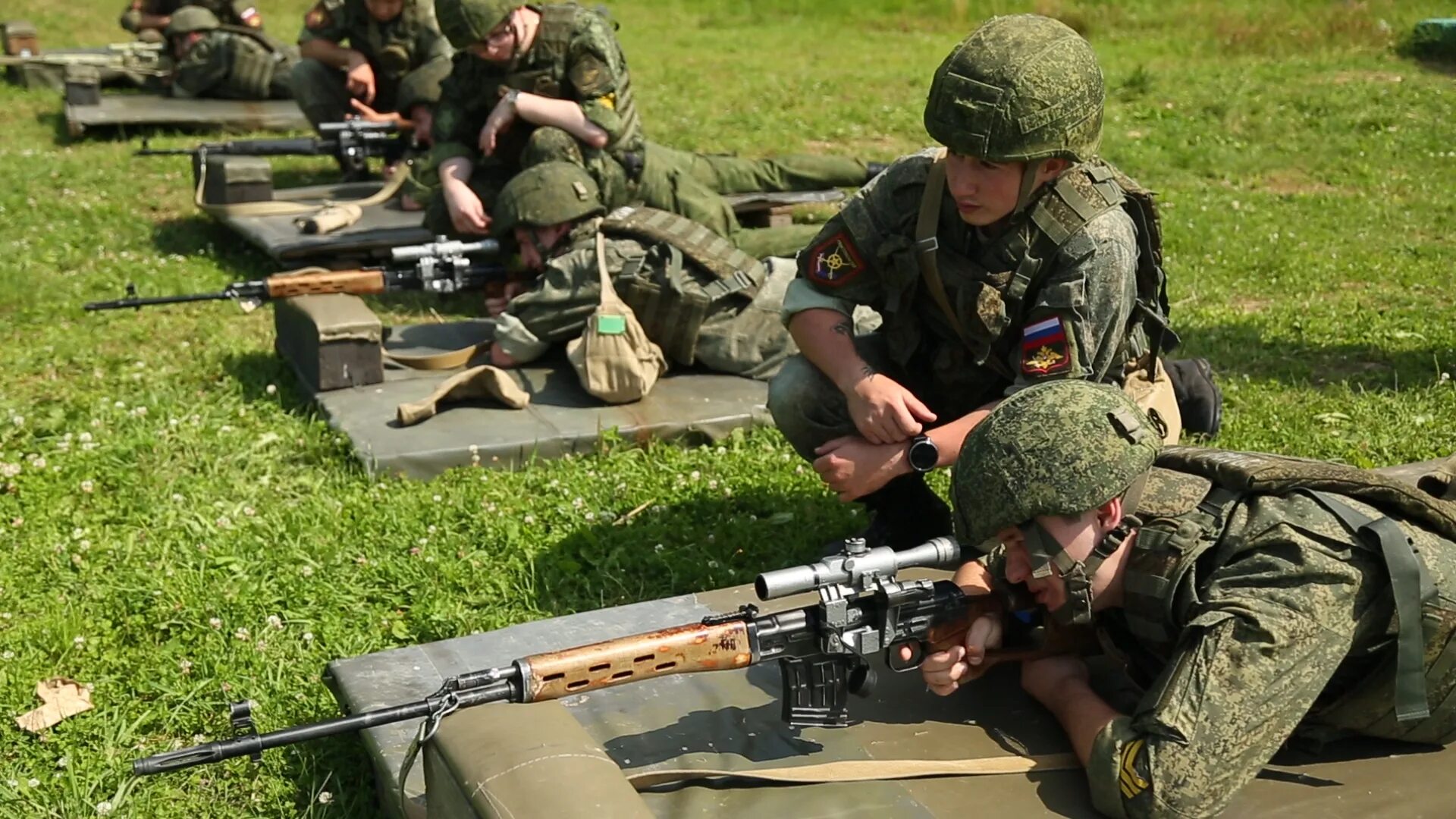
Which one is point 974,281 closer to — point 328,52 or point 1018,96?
point 1018,96

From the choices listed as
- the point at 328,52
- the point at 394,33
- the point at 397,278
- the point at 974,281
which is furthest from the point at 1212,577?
the point at 328,52

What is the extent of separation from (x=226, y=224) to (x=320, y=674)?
20.1 ft

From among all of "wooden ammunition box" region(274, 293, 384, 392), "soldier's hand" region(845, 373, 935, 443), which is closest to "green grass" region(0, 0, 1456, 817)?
"wooden ammunition box" region(274, 293, 384, 392)

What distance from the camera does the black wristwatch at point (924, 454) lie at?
14.4 ft

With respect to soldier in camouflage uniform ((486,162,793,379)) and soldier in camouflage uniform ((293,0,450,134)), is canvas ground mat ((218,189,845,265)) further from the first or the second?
soldier in camouflage uniform ((486,162,793,379))

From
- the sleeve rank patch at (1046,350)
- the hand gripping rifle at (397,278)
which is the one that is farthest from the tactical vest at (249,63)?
the sleeve rank patch at (1046,350)

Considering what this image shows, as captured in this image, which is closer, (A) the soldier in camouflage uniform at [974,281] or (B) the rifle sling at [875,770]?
(B) the rifle sling at [875,770]

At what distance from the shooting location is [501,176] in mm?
7824

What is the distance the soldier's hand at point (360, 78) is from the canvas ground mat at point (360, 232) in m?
1.36

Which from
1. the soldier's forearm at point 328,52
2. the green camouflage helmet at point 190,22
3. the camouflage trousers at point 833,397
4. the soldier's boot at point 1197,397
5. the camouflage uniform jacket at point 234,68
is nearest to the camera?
the camouflage trousers at point 833,397

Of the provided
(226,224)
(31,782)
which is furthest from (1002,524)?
(226,224)

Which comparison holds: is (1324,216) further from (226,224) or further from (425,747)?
(425,747)

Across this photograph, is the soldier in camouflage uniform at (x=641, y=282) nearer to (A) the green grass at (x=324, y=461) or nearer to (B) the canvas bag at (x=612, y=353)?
(B) the canvas bag at (x=612, y=353)

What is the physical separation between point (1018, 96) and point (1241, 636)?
1622 mm
